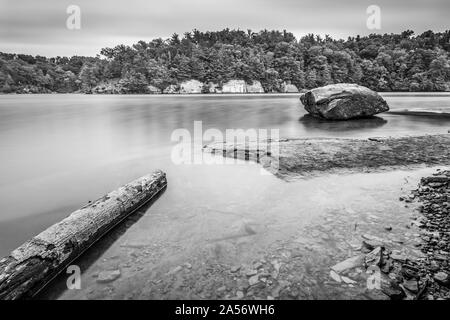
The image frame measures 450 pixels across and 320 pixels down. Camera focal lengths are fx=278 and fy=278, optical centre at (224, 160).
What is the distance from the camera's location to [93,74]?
176 meters

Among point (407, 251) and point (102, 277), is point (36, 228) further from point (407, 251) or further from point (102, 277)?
point (407, 251)

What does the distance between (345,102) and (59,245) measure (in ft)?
75.3

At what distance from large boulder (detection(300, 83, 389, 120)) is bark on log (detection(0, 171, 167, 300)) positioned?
66.1 feet

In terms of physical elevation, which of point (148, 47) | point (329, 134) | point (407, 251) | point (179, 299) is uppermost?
point (148, 47)

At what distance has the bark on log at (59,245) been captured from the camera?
3.87m

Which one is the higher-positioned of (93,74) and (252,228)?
(93,74)

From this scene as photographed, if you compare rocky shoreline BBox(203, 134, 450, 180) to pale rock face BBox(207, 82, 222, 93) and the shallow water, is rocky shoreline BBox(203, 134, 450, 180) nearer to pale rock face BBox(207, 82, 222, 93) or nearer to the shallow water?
the shallow water

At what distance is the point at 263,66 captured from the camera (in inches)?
5827

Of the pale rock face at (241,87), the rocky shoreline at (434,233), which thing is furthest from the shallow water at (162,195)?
the pale rock face at (241,87)

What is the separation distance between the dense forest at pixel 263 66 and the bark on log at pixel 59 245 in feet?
461

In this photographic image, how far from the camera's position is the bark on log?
152 inches

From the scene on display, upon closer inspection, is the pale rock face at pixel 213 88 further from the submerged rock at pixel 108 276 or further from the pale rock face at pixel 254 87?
the submerged rock at pixel 108 276
